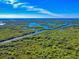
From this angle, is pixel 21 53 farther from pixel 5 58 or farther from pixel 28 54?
pixel 5 58

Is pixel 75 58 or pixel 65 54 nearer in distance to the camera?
pixel 75 58

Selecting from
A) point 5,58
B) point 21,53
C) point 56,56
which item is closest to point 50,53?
point 56,56

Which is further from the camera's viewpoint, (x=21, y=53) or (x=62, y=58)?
(x=21, y=53)

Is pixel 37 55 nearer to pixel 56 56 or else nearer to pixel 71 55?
pixel 56 56

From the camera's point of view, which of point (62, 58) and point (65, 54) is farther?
point (65, 54)

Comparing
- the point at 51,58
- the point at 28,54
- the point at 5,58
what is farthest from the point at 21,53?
the point at 51,58

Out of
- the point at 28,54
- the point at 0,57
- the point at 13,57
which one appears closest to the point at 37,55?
the point at 28,54

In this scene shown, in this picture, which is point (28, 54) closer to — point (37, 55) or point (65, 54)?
point (37, 55)
